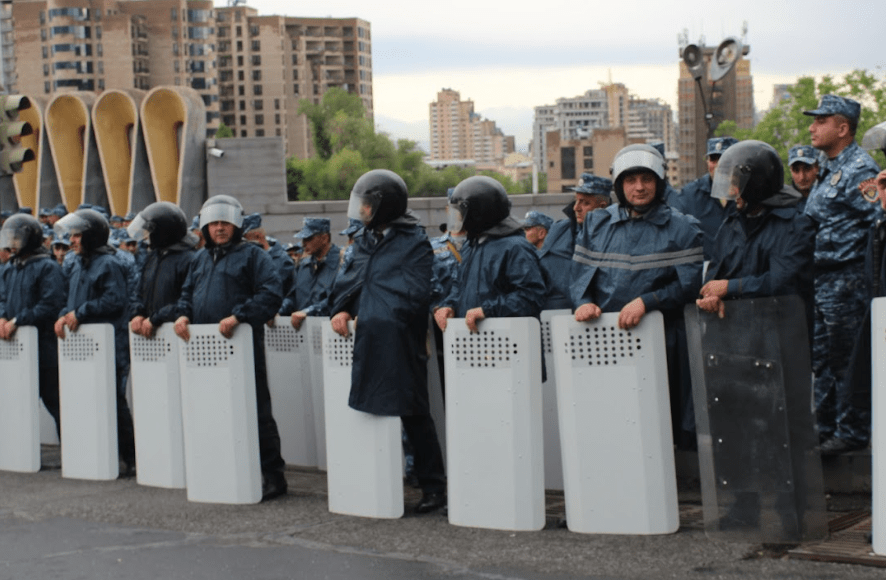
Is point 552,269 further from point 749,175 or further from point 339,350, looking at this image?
point 749,175

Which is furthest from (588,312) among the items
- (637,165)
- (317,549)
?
(317,549)

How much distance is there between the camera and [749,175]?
24.5 ft

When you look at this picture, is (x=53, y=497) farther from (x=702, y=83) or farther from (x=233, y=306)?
(x=702, y=83)

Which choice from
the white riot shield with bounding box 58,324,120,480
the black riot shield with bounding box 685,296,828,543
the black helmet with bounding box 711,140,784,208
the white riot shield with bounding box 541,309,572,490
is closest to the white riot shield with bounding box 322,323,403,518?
the white riot shield with bounding box 541,309,572,490

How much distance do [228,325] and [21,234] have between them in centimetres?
333

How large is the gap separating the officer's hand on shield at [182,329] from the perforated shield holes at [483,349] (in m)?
2.24

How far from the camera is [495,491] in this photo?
8.05 metres

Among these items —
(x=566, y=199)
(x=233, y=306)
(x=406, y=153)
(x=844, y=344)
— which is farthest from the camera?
(x=406, y=153)

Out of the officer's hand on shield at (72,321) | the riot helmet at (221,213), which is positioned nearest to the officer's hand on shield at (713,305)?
the riot helmet at (221,213)

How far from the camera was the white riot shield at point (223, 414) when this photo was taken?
9.47 meters

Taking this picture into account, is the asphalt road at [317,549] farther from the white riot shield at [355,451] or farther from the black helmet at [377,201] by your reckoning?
the black helmet at [377,201]

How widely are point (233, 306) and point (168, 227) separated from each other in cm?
124

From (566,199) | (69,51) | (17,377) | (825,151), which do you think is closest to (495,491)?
(825,151)

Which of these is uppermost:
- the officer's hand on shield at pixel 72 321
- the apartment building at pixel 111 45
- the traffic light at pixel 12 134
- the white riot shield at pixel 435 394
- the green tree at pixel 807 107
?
the apartment building at pixel 111 45
